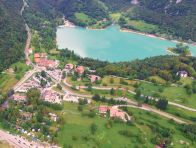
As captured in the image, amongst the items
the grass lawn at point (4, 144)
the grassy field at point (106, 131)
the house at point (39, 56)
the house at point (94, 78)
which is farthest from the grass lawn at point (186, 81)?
the grass lawn at point (4, 144)

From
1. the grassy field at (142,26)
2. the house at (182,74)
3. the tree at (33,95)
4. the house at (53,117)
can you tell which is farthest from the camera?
the grassy field at (142,26)

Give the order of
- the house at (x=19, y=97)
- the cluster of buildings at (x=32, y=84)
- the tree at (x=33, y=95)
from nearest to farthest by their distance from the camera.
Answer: the tree at (x=33, y=95) < the house at (x=19, y=97) < the cluster of buildings at (x=32, y=84)

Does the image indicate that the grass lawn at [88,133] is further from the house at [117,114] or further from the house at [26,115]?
the house at [26,115]

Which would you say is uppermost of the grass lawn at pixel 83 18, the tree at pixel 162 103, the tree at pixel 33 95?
the grass lawn at pixel 83 18

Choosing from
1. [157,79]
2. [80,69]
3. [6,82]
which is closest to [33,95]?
[6,82]

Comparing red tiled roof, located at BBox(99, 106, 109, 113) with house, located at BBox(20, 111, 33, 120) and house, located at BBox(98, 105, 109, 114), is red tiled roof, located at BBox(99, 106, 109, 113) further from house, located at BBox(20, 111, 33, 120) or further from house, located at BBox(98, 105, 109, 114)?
house, located at BBox(20, 111, 33, 120)

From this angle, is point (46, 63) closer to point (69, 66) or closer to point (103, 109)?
point (69, 66)

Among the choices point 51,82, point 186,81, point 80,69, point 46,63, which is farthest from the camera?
point 46,63
